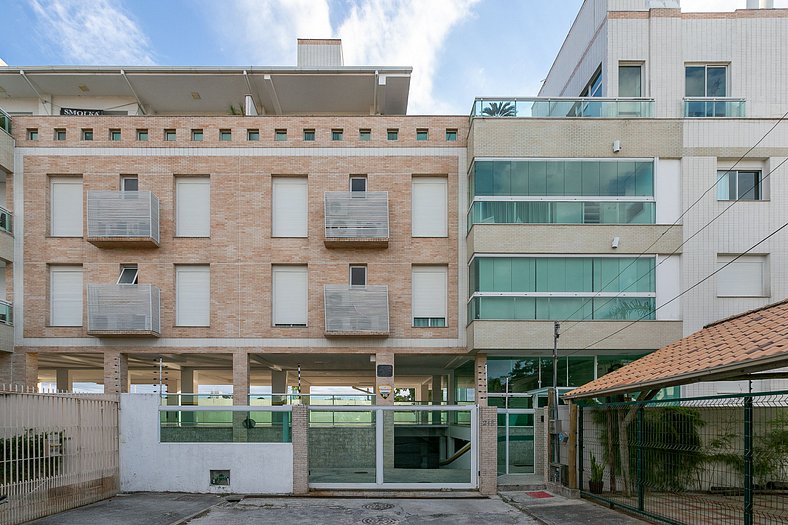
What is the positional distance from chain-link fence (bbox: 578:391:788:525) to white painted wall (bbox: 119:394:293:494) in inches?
286

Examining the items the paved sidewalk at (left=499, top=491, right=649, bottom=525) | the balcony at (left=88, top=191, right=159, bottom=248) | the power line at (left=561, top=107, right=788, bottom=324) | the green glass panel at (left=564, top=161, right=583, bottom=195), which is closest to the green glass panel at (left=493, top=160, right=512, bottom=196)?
the green glass panel at (left=564, top=161, right=583, bottom=195)

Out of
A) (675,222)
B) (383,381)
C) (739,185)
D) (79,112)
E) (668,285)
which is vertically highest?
(79,112)

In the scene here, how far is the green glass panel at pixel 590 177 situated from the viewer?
19.1m

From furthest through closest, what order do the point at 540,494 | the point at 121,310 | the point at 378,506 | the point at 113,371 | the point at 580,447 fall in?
the point at 113,371 → the point at 121,310 → the point at 540,494 → the point at 580,447 → the point at 378,506

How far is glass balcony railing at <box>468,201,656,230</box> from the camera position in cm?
1905

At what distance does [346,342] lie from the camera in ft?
65.9

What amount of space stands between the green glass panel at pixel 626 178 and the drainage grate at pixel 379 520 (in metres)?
12.0

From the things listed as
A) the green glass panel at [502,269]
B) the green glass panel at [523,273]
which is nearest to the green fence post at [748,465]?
the green glass panel at [523,273]

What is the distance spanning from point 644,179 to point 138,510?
16306 mm

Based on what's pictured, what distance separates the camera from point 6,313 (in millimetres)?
19688

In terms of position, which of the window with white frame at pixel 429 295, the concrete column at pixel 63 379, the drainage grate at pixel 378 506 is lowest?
the drainage grate at pixel 378 506

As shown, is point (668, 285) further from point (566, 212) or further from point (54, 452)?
point (54, 452)

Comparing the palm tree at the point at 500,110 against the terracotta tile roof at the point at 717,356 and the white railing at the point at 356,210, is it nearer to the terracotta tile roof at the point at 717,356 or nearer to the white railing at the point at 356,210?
the white railing at the point at 356,210

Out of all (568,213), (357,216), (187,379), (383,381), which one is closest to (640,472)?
(568,213)
